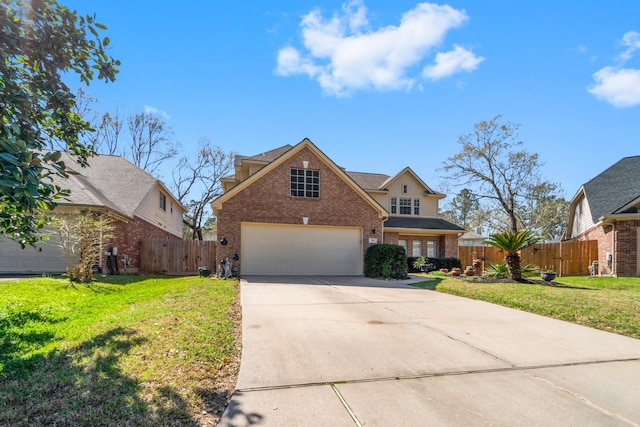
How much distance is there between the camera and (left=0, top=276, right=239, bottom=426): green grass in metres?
2.97

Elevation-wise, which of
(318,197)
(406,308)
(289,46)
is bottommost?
(406,308)

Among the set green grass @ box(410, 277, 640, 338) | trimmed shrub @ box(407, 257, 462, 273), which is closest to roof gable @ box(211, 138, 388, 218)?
green grass @ box(410, 277, 640, 338)

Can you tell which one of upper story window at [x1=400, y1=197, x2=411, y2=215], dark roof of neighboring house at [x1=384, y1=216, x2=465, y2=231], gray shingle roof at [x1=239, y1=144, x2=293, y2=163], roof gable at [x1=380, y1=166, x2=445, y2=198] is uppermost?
gray shingle roof at [x1=239, y1=144, x2=293, y2=163]

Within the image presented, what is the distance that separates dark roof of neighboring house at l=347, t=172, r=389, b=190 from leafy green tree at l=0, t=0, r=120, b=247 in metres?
19.0

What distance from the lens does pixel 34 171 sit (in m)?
2.85

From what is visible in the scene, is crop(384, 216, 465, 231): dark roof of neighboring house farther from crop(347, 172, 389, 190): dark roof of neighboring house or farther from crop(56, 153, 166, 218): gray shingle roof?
crop(56, 153, 166, 218): gray shingle roof

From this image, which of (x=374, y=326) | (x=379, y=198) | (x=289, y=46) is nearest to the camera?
(x=374, y=326)

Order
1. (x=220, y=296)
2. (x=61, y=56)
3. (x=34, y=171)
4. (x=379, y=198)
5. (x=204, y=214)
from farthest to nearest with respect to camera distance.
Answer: (x=204, y=214)
(x=379, y=198)
(x=220, y=296)
(x=61, y=56)
(x=34, y=171)

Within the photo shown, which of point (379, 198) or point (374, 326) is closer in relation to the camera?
point (374, 326)

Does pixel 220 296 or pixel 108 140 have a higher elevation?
pixel 108 140

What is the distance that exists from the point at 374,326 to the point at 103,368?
3.91 m

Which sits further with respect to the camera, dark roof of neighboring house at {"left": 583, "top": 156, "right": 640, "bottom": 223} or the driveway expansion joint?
dark roof of neighboring house at {"left": 583, "top": 156, "right": 640, "bottom": 223}

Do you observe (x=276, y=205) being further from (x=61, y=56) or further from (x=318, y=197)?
(x=61, y=56)

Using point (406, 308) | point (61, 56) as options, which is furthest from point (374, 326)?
point (61, 56)
